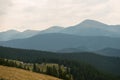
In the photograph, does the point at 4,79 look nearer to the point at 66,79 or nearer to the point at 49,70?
the point at 66,79

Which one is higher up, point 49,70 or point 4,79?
point 4,79

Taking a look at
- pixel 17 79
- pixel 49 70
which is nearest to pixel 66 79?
pixel 49 70

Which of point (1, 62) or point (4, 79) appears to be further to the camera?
point (1, 62)

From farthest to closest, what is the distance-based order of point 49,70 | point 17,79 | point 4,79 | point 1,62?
point 49,70 → point 1,62 → point 17,79 → point 4,79

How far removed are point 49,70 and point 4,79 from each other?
99.5 m

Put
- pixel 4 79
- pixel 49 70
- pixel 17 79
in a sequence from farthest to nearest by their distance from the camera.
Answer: pixel 49 70 < pixel 17 79 < pixel 4 79

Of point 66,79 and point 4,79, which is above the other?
point 4,79

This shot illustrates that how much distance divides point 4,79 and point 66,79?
74.9m

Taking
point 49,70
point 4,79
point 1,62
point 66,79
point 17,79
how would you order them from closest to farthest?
point 4,79 → point 17,79 → point 1,62 → point 66,79 → point 49,70

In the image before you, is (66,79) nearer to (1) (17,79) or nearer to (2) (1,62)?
(2) (1,62)

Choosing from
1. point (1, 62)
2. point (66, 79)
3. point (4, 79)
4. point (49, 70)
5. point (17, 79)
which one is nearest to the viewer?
point (4, 79)

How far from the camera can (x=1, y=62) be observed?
371 ft

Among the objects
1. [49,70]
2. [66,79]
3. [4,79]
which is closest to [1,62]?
[66,79]

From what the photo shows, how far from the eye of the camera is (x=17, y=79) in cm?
6253
